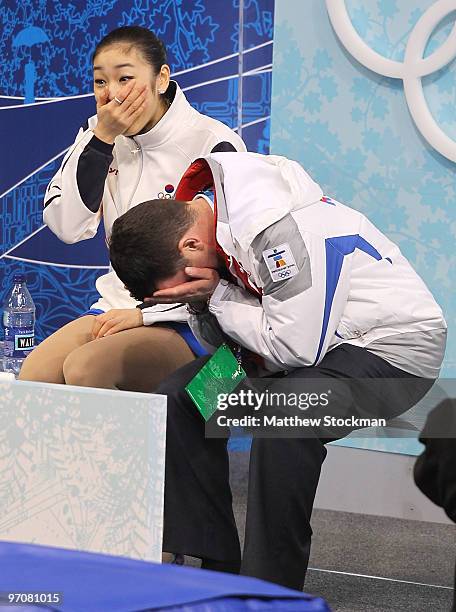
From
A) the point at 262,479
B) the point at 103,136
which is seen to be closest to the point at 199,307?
the point at 262,479

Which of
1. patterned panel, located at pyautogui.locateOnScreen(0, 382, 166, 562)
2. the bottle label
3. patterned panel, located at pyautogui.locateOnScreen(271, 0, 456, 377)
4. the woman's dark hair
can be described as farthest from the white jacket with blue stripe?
the bottle label

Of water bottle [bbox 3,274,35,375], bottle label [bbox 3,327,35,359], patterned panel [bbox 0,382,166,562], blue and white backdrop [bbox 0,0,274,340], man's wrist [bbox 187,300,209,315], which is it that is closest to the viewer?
patterned panel [bbox 0,382,166,562]

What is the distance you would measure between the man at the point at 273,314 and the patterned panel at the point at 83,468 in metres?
0.26

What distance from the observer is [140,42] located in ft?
9.07

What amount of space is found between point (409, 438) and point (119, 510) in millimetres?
690

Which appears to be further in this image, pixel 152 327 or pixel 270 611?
pixel 152 327

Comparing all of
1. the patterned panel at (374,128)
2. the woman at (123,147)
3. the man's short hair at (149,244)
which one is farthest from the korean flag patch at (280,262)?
the patterned panel at (374,128)

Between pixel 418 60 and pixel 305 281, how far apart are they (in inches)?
47.5

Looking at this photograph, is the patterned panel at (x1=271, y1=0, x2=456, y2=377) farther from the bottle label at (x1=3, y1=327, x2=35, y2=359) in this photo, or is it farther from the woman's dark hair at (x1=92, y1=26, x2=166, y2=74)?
the bottle label at (x1=3, y1=327, x2=35, y2=359)

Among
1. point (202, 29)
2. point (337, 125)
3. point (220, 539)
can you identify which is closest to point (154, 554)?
point (220, 539)

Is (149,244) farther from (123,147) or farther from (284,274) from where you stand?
(123,147)

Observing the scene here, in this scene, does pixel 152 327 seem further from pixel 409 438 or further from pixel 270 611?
pixel 270 611

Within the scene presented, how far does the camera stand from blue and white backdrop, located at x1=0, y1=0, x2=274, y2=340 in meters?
3.30

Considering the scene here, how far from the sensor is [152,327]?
248 centimetres
